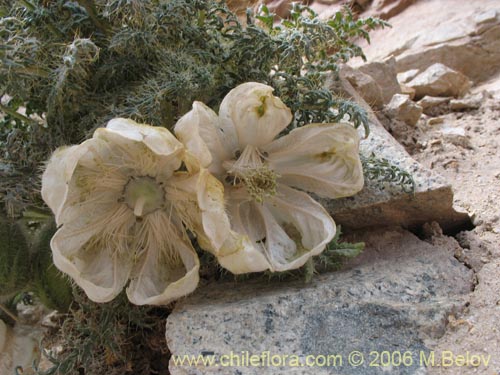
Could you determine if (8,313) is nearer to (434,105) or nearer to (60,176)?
(60,176)

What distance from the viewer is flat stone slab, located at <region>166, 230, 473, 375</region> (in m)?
1.05

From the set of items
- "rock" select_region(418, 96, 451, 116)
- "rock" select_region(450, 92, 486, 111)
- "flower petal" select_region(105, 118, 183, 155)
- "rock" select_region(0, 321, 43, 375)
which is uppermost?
"flower petal" select_region(105, 118, 183, 155)

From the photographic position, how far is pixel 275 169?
50.4 inches

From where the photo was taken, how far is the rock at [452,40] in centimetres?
276

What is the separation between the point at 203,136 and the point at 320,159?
0.29 meters

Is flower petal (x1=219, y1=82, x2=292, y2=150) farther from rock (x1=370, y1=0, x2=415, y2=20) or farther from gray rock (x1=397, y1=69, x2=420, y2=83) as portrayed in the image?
rock (x1=370, y1=0, x2=415, y2=20)

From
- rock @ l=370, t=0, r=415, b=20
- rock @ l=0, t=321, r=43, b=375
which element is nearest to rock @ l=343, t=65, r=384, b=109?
rock @ l=0, t=321, r=43, b=375

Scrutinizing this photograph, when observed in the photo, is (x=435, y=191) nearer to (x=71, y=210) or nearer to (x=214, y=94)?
(x=214, y=94)

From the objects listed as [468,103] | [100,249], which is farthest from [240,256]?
[468,103]

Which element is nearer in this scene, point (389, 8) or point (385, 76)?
point (385, 76)

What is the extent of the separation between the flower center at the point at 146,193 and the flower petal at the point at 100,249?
4cm

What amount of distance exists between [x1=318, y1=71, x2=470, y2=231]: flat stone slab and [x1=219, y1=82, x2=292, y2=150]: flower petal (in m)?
0.30

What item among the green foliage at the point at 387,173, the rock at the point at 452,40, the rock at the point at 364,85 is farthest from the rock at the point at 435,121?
the green foliage at the point at 387,173

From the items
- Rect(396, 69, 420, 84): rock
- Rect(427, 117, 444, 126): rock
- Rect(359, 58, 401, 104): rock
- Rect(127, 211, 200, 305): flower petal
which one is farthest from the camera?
Rect(396, 69, 420, 84): rock
